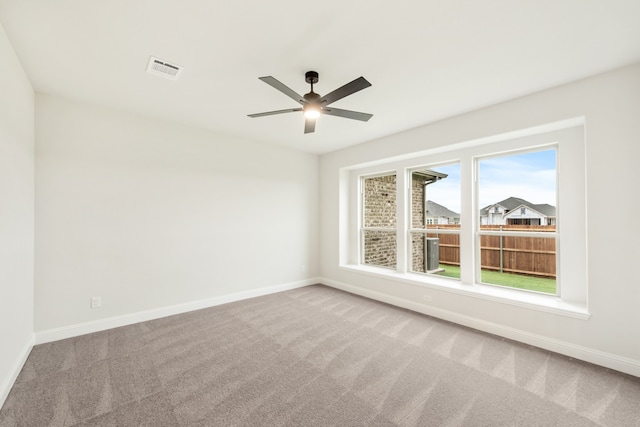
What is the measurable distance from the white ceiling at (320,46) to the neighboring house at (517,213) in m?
1.32

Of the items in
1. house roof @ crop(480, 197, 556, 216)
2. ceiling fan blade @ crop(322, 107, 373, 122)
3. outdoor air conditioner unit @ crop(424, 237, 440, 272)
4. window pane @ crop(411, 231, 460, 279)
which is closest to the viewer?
ceiling fan blade @ crop(322, 107, 373, 122)

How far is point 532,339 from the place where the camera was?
293 centimetres

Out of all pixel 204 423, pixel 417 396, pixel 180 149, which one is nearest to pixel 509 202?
pixel 417 396

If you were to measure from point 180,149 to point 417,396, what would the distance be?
4.14 metres

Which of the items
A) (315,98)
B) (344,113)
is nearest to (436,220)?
(344,113)

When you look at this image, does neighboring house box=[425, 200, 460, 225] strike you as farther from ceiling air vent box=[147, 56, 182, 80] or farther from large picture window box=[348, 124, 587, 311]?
ceiling air vent box=[147, 56, 182, 80]

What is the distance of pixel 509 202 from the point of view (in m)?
3.52

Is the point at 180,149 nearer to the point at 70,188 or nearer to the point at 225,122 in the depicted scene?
the point at 225,122

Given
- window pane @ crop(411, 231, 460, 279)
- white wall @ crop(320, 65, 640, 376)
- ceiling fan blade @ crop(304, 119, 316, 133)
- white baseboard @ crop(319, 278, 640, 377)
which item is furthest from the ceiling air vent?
white baseboard @ crop(319, 278, 640, 377)

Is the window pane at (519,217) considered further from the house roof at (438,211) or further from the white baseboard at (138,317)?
the white baseboard at (138,317)

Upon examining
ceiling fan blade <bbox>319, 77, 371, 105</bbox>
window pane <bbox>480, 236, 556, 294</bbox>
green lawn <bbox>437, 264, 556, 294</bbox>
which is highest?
ceiling fan blade <bbox>319, 77, 371, 105</bbox>

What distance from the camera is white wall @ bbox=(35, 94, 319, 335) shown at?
10.2 ft

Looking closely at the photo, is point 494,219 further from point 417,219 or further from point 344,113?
point 344,113

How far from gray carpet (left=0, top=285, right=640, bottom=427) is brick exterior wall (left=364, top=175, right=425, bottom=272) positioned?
1766 mm
